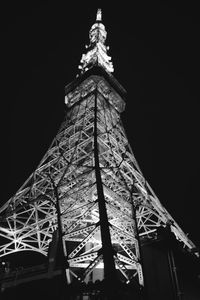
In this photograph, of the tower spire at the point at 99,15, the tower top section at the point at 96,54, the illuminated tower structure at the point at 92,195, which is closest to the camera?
the illuminated tower structure at the point at 92,195

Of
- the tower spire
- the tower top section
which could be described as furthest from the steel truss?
the tower spire

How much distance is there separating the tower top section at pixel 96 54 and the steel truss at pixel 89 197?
10.4 ft

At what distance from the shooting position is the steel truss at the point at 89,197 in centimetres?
1173

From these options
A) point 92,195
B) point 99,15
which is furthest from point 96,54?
point 92,195

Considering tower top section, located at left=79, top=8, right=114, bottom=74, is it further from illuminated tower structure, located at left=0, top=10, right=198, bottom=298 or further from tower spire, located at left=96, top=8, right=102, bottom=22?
tower spire, located at left=96, top=8, right=102, bottom=22

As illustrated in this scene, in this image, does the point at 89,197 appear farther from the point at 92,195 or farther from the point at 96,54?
the point at 96,54

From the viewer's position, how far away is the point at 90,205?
12.1 metres

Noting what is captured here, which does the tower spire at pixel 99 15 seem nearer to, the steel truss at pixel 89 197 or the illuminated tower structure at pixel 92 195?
the illuminated tower structure at pixel 92 195

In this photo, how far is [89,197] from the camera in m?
16.4

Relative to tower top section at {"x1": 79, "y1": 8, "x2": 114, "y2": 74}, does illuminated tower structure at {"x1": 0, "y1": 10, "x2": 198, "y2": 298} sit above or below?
below

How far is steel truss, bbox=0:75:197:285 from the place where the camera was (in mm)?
11727

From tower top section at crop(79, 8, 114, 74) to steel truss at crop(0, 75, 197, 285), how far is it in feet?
10.4

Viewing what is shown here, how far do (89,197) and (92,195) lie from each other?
0.22 m

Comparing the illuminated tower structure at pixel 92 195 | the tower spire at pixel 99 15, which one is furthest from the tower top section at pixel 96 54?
the tower spire at pixel 99 15
